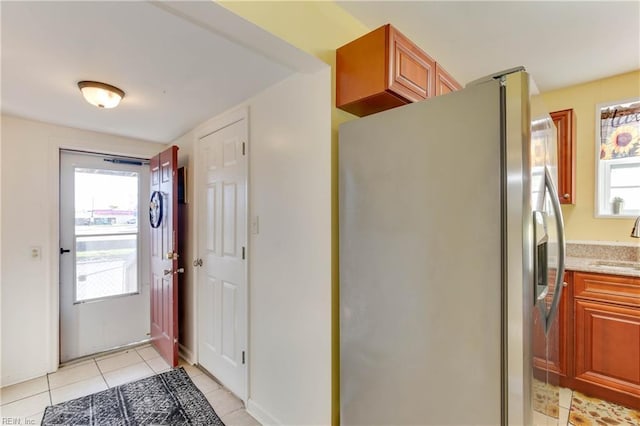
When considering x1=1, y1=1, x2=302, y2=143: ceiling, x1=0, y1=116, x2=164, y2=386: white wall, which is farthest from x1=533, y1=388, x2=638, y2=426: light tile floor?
x1=0, y1=116, x2=164, y2=386: white wall

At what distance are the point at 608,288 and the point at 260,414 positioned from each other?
2500 millimetres

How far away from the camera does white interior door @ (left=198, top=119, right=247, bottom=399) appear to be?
2148 mm

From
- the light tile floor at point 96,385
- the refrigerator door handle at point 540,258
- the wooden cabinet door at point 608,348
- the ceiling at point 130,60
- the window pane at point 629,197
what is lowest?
the light tile floor at point 96,385

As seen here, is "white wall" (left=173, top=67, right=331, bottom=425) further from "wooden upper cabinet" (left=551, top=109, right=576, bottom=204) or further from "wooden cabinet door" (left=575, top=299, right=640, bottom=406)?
"wooden upper cabinet" (left=551, top=109, right=576, bottom=204)

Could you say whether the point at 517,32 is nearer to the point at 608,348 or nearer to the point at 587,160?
the point at 587,160

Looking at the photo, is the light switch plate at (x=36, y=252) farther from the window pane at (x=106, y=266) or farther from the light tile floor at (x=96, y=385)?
the light tile floor at (x=96, y=385)

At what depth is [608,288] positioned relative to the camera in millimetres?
2004

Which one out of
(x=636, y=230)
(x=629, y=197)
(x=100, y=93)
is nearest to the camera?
(x=100, y=93)

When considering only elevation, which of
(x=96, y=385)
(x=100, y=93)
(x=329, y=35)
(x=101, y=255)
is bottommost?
(x=96, y=385)

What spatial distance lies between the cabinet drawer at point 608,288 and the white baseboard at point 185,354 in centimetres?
324

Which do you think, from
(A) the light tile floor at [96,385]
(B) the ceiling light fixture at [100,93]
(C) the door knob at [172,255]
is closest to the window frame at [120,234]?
(A) the light tile floor at [96,385]

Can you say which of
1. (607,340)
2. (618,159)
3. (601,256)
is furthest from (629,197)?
(607,340)

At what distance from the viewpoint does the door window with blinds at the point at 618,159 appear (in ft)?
7.51

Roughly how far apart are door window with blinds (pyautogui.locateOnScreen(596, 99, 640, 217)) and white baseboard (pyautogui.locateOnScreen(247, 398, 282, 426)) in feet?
9.64
